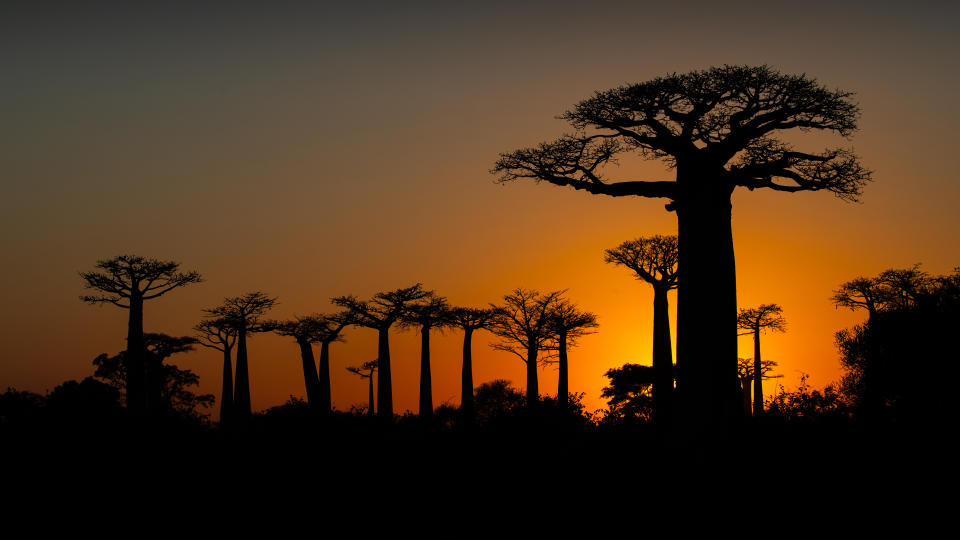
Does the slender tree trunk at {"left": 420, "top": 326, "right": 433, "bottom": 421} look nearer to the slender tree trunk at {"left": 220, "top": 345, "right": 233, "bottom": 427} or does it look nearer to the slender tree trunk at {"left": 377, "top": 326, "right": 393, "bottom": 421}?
the slender tree trunk at {"left": 377, "top": 326, "right": 393, "bottom": 421}

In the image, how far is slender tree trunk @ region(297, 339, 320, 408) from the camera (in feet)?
129

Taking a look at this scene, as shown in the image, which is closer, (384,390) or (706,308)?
(706,308)

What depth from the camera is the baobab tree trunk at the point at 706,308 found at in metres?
12.8

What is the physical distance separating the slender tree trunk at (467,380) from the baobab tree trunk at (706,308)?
22449 millimetres

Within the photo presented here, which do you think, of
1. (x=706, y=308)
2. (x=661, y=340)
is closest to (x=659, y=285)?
(x=661, y=340)

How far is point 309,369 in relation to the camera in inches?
1571

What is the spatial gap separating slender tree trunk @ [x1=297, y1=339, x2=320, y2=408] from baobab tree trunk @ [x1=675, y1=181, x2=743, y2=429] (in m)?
28.1

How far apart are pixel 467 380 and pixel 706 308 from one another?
24.9m

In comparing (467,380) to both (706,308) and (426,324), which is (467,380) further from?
(706,308)

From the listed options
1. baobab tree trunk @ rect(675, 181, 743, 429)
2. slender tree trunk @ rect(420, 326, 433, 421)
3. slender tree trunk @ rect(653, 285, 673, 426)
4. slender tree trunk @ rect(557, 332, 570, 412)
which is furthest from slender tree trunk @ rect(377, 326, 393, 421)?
baobab tree trunk @ rect(675, 181, 743, 429)

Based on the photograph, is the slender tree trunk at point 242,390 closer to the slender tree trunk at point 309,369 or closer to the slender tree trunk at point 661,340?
the slender tree trunk at point 309,369

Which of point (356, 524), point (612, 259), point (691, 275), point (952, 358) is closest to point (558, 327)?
point (612, 259)

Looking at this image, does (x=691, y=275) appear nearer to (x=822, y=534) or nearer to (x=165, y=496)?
(x=822, y=534)

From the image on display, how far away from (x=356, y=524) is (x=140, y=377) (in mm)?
21943
